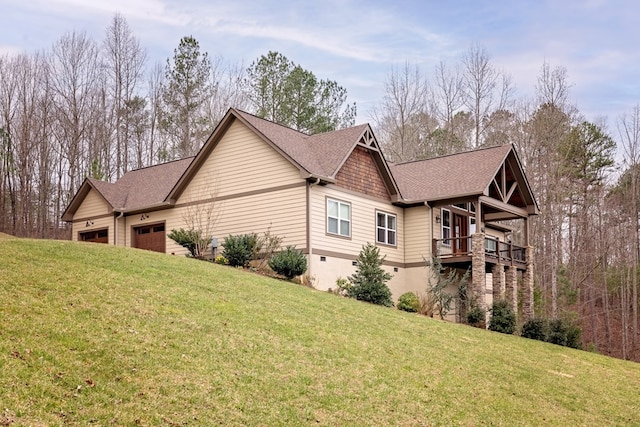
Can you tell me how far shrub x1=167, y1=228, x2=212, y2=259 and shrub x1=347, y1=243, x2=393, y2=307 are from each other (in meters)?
5.86

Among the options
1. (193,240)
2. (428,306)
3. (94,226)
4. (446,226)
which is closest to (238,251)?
(193,240)

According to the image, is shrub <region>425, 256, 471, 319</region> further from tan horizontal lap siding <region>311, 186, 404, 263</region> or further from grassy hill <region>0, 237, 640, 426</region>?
grassy hill <region>0, 237, 640, 426</region>

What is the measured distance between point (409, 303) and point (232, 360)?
1503 cm

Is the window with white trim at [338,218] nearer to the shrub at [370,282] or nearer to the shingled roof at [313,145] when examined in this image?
the shingled roof at [313,145]

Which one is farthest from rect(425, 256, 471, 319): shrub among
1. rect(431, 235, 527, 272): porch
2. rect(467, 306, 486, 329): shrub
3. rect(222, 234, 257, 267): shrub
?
rect(222, 234, 257, 267): shrub

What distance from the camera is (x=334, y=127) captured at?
151 ft

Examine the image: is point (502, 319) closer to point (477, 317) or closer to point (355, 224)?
point (477, 317)

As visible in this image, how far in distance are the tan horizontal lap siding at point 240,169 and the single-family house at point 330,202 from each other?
4 centimetres

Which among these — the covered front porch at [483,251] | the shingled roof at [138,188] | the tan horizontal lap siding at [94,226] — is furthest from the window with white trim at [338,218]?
the tan horizontal lap siding at [94,226]

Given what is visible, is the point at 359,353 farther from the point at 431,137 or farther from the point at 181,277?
the point at 431,137

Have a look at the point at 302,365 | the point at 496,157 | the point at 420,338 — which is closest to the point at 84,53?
the point at 496,157

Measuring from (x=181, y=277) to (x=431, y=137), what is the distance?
31.7 meters

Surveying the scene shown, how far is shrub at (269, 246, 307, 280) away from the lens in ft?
76.8

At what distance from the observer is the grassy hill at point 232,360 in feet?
32.0
